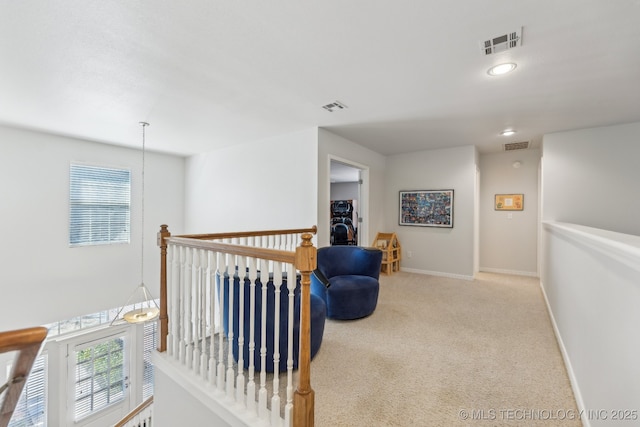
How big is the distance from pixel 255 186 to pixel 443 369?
3677mm

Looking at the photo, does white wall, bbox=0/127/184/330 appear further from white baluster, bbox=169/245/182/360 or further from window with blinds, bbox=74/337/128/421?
white baluster, bbox=169/245/182/360

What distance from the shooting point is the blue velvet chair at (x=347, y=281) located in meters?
2.98

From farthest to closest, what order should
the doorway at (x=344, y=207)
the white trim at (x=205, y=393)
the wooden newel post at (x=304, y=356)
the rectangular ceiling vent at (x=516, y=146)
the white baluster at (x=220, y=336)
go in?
1. the doorway at (x=344, y=207)
2. the rectangular ceiling vent at (x=516, y=146)
3. the white baluster at (x=220, y=336)
4. the white trim at (x=205, y=393)
5. the wooden newel post at (x=304, y=356)

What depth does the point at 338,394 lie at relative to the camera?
1.84 meters

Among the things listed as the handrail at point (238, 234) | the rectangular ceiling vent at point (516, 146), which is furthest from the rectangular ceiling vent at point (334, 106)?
the rectangular ceiling vent at point (516, 146)

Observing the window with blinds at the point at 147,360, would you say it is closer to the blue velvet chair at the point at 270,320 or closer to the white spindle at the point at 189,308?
the white spindle at the point at 189,308

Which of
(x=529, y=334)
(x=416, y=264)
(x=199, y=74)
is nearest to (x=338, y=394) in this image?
(x=529, y=334)

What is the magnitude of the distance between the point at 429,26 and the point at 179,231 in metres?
5.75

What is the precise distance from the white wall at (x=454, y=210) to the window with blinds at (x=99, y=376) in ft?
18.1

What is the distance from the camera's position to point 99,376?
15.0 feet

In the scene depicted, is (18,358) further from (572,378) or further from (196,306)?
(572,378)

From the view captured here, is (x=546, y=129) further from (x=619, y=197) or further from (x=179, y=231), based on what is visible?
(x=179, y=231)

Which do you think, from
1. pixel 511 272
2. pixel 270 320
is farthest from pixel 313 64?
pixel 511 272

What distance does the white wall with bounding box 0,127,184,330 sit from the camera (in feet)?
12.5
